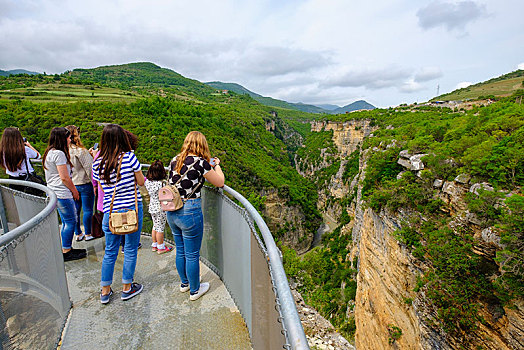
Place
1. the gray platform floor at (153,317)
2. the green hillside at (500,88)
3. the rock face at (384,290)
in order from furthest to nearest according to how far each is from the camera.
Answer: the green hillside at (500,88), the rock face at (384,290), the gray platform floor at (153,317)

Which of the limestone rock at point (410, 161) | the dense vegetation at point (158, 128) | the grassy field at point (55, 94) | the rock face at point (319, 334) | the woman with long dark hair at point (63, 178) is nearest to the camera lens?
the woman with long dark hair at point (63, 178)

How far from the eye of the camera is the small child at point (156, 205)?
4.78m

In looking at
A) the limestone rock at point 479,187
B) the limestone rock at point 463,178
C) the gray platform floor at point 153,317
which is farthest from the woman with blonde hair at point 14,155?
the limestone rock at point 463,178

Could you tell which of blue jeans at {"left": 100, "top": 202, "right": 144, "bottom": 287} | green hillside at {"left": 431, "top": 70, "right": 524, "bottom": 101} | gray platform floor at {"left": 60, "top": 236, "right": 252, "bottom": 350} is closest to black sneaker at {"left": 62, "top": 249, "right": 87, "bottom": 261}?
gray platform floor at {"left": 60, "top": 236, "right": 252, "bottom": 350}

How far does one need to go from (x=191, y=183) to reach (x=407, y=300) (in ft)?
31.6

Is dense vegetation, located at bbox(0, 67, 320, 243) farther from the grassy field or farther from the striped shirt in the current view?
the striped shirt

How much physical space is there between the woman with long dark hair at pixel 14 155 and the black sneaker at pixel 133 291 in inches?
113

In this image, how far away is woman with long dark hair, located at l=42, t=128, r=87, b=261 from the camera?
3.90 meters

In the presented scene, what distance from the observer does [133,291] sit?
11.8ft

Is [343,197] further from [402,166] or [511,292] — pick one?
[511,292]

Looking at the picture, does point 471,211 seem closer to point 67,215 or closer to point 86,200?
point 86,200

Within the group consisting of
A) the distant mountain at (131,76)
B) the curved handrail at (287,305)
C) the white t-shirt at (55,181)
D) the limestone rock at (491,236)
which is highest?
the distant mountain at (131,76)

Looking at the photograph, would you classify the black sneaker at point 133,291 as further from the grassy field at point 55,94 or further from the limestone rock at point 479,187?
the grassy field at point 55,94

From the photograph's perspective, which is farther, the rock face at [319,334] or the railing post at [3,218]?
the rock face at [319,334]
